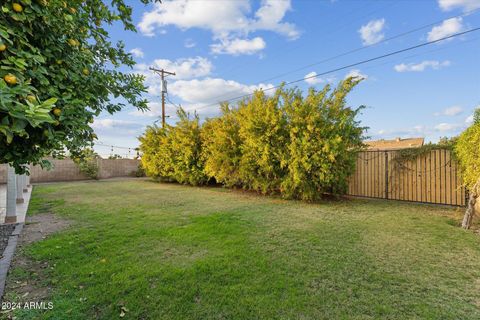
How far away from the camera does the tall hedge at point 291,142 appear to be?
639cm

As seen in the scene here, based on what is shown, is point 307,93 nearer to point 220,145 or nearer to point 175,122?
point 220,145

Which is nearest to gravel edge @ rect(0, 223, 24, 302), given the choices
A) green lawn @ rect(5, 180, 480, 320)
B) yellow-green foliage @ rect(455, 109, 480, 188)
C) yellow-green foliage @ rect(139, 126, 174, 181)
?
green lawn @ rect(5, 180, 480, 320)

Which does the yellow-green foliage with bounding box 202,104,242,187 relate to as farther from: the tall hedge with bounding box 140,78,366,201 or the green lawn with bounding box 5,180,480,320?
the green lawn with bounding box 5,180,480,320

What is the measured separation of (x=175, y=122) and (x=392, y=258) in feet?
34.2

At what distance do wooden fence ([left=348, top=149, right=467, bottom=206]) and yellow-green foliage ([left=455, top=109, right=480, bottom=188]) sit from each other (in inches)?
25.1

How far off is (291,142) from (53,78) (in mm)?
6047

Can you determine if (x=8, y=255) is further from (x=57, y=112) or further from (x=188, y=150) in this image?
(x=188, y=150)

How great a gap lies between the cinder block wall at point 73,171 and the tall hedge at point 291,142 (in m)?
9.76

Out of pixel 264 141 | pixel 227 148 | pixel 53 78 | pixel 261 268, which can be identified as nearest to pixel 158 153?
pixel 227 148

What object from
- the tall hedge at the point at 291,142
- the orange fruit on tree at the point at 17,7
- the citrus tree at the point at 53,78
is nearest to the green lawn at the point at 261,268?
the citrus tree at the point at 53,78

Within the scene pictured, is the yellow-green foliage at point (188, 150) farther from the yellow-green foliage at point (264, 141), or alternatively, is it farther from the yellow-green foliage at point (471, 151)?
the yellow-green foliage at point (471, 151)

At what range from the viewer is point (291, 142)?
6.82m

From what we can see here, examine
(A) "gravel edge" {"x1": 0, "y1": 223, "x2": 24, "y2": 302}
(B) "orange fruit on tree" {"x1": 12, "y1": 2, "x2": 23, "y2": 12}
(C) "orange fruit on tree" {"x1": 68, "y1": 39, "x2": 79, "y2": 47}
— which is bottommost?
(A) "gravel edge" {"x1": 0, "y1": 223, "x2": 24, "y2": 302}

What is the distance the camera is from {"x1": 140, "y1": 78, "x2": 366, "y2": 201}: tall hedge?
6.39 metres
